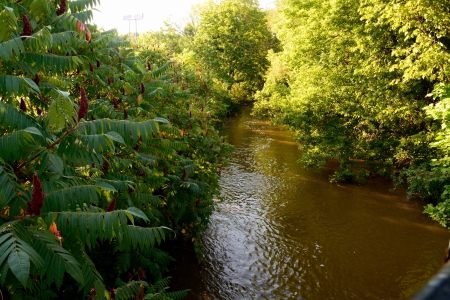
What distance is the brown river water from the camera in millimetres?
8398

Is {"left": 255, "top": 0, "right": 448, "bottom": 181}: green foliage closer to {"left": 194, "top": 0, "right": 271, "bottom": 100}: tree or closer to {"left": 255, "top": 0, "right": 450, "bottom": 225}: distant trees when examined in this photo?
{"left": 255, "top": 0, "right": 450, "bottom": 225}: distant trees

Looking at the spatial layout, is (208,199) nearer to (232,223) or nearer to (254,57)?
(232,223)

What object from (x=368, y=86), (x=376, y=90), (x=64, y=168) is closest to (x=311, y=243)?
(x=376, y=90)

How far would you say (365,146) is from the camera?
1512 centimetres

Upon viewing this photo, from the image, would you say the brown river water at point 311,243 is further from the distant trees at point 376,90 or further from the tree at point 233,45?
the tree at point 233,45

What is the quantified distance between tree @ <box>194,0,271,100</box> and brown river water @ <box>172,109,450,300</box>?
24057 millimetres

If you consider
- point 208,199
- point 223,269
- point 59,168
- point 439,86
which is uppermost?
point 439,86

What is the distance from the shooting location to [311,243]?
10.6 m

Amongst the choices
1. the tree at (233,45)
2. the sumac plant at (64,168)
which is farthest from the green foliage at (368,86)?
the tree at (233,45)

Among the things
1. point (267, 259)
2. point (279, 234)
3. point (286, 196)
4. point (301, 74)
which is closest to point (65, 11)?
point (267, 259)

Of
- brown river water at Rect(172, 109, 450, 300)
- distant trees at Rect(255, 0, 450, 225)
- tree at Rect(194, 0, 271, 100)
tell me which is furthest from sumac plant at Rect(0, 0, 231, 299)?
tree at Rect(194, 0, 271, 100)

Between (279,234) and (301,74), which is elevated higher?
(301,74)

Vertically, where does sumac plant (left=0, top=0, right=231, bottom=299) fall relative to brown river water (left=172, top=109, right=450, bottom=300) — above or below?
above

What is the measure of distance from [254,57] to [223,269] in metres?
35.7
